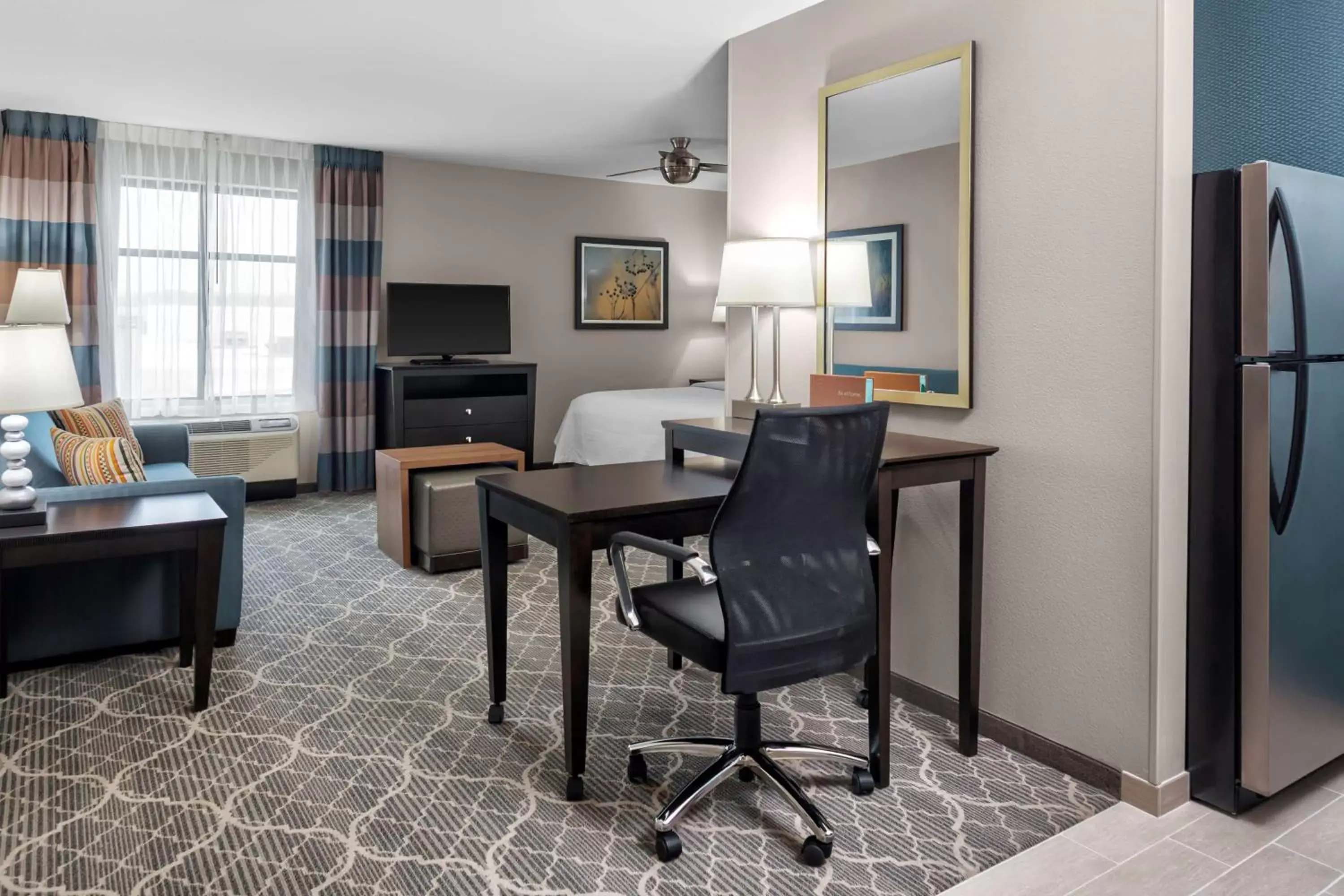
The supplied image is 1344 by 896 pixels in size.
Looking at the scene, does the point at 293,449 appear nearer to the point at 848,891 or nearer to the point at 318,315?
the point at 318,315

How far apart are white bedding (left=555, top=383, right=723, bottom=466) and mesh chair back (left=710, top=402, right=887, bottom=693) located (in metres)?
3.71

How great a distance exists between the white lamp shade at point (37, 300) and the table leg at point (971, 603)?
4.77 m

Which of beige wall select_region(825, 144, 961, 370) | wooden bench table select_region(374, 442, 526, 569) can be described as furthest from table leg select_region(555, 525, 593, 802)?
wooden bench table select_region(374, 442, 526, 569)

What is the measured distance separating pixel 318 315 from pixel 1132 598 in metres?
5.43

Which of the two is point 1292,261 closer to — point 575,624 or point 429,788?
point 575,624

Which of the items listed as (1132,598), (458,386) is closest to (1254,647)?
(1132,598)

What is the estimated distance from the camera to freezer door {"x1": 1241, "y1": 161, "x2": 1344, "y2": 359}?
2045 mm

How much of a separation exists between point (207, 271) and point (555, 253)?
2457 mm

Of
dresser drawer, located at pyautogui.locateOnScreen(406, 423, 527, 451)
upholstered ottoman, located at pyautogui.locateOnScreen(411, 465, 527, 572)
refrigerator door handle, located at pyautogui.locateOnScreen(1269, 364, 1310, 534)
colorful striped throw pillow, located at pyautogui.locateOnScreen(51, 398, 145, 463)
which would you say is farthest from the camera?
dresser drawer, located at pyautogui.locateOnScreen(406, 423, 527, 451)

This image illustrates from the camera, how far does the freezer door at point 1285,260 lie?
2.04 metres

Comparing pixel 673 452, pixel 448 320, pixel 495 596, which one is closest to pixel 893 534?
pixel 673 452

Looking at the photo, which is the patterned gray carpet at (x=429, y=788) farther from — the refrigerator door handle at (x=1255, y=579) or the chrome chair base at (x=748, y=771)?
the refrigerator door handle at (x=1255, y=579)

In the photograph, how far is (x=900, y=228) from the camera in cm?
282

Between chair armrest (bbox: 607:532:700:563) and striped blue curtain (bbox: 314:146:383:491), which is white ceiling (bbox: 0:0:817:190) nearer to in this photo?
striped blue curtain (bbox: 314:146:383:491)
